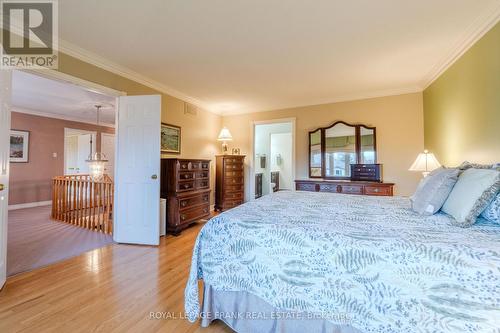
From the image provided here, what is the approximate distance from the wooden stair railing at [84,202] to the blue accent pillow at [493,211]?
4.24 meters

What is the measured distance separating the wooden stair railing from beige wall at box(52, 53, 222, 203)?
148 centimetres

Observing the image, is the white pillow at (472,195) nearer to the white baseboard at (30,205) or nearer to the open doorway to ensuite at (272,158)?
the open doorway to ensuite at (272,158)

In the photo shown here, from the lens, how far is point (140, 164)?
315 centimetres

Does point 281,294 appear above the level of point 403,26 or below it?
below

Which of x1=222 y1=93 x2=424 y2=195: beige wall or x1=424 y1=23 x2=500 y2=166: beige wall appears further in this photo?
x1=222 y1=93 x2=424 y2=195: beige wall

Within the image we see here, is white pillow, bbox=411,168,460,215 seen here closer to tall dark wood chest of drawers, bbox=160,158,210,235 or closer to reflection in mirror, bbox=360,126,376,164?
reflection in mirror, bbox=360,126,376,164

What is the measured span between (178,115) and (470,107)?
4188mm

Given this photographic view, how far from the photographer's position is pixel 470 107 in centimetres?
241

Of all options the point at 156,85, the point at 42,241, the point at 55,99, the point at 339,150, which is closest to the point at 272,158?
the point at 339,150

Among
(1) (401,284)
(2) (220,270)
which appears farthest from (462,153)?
(2) (220,270)

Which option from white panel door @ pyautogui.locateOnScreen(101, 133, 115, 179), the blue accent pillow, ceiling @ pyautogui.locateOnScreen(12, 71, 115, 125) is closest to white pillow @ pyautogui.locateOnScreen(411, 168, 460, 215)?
the blue accent pillow

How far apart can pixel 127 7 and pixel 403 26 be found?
102 inches

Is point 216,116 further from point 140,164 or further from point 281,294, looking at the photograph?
point 281,294

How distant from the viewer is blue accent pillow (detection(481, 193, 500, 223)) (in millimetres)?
1351
